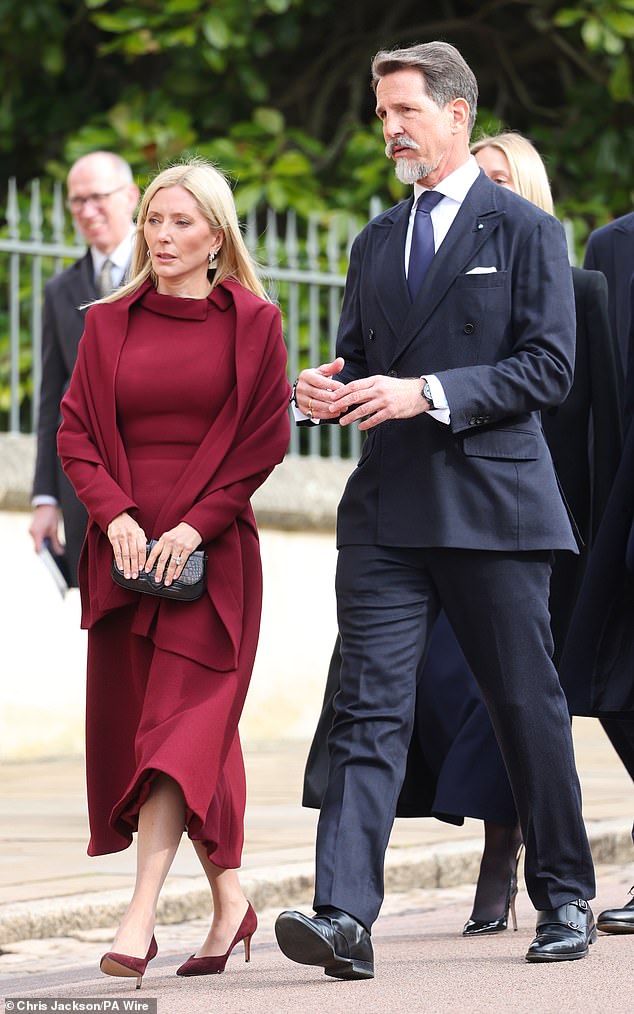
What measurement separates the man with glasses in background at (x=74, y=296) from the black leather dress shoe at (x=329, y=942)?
2.61 m

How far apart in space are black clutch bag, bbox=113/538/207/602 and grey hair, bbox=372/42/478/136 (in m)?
1.13

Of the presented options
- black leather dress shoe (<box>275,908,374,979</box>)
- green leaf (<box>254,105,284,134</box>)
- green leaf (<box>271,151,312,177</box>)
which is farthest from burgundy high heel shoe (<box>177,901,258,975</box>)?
green leaf (<box>254,105,284,134</box>)

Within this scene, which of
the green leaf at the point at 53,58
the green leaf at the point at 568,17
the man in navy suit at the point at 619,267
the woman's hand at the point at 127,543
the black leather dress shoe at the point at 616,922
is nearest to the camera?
the woman's hand at the point at 127,543

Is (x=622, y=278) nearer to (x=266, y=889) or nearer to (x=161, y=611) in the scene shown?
(x=161, y=611)

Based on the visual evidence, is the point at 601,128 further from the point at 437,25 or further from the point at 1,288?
the point at 1,288

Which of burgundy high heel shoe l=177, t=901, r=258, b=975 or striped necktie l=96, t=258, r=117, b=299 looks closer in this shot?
burgundy high heel shoe l=177, t=901, r=258, b=975

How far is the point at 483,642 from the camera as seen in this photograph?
4.51 meters

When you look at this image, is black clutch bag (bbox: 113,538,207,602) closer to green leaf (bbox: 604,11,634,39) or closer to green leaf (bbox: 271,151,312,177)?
green leaf (bbox: 271,151,312,177)

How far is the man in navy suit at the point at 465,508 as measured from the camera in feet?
14.6

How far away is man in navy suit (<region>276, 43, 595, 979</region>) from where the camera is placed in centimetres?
445

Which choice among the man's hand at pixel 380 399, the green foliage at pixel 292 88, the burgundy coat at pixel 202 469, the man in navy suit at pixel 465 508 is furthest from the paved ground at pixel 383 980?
the green foliage at pixel 292 88

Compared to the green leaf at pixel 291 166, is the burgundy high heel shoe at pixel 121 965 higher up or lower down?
lower down

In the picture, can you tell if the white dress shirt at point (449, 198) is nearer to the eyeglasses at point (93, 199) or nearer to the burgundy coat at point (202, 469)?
the burgundy coat at point (202, 469)

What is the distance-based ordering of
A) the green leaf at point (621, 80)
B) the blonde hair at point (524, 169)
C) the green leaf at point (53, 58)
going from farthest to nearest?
the green leaf at point (53, 58)
the green leaf at point (621, 80)
the blonde hair at point (524, 169)
